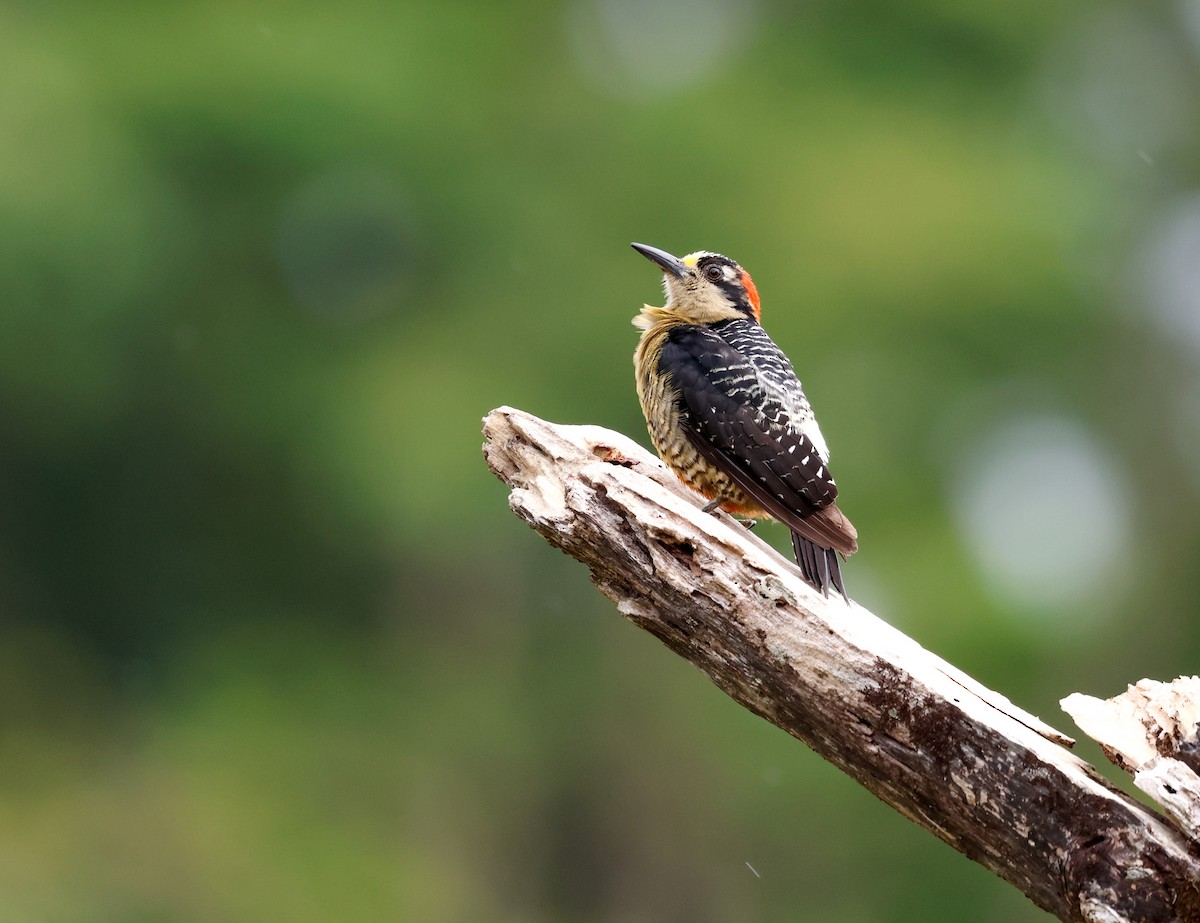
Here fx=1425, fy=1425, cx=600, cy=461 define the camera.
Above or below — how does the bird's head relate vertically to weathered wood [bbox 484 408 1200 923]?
above

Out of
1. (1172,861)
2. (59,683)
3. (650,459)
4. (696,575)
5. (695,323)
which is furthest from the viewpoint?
(59,683)

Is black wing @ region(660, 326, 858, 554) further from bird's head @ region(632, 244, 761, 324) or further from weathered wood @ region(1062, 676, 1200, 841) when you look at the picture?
weathered wood @ region(1062, 676, 1200, 841)

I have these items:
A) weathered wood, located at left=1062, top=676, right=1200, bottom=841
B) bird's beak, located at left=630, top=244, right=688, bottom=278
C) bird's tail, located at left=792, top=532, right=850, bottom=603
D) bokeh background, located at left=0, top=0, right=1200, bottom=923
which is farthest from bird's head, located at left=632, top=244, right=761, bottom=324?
bokeh background, located at left=0, top=0, right=1200, bottom=923

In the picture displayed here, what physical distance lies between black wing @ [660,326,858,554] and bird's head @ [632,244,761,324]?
475 mm

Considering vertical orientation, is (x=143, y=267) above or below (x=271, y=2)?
below

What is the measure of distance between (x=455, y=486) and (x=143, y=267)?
141 inches

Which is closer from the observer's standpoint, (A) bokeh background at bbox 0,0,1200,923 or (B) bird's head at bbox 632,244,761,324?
(B) bird's head at bbox 632,244,761,324

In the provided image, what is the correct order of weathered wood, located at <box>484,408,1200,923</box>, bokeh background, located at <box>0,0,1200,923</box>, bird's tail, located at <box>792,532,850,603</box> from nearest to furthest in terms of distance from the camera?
1. weathered wood, located at <box>484,408,1200,923</box>
2. bird's tail, located at <box>792,532,850,603</box>
3. bokeh background, located at <box>0,0,1200,923</box>

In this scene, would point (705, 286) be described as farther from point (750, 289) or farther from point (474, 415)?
point (474, 415)

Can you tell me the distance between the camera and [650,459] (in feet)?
17.2

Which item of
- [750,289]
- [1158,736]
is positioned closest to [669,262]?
[750,289]

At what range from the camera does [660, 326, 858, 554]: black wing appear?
4.91 meters

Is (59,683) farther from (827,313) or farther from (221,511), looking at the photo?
(827,313)

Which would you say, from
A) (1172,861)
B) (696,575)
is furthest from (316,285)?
(1172,861)
